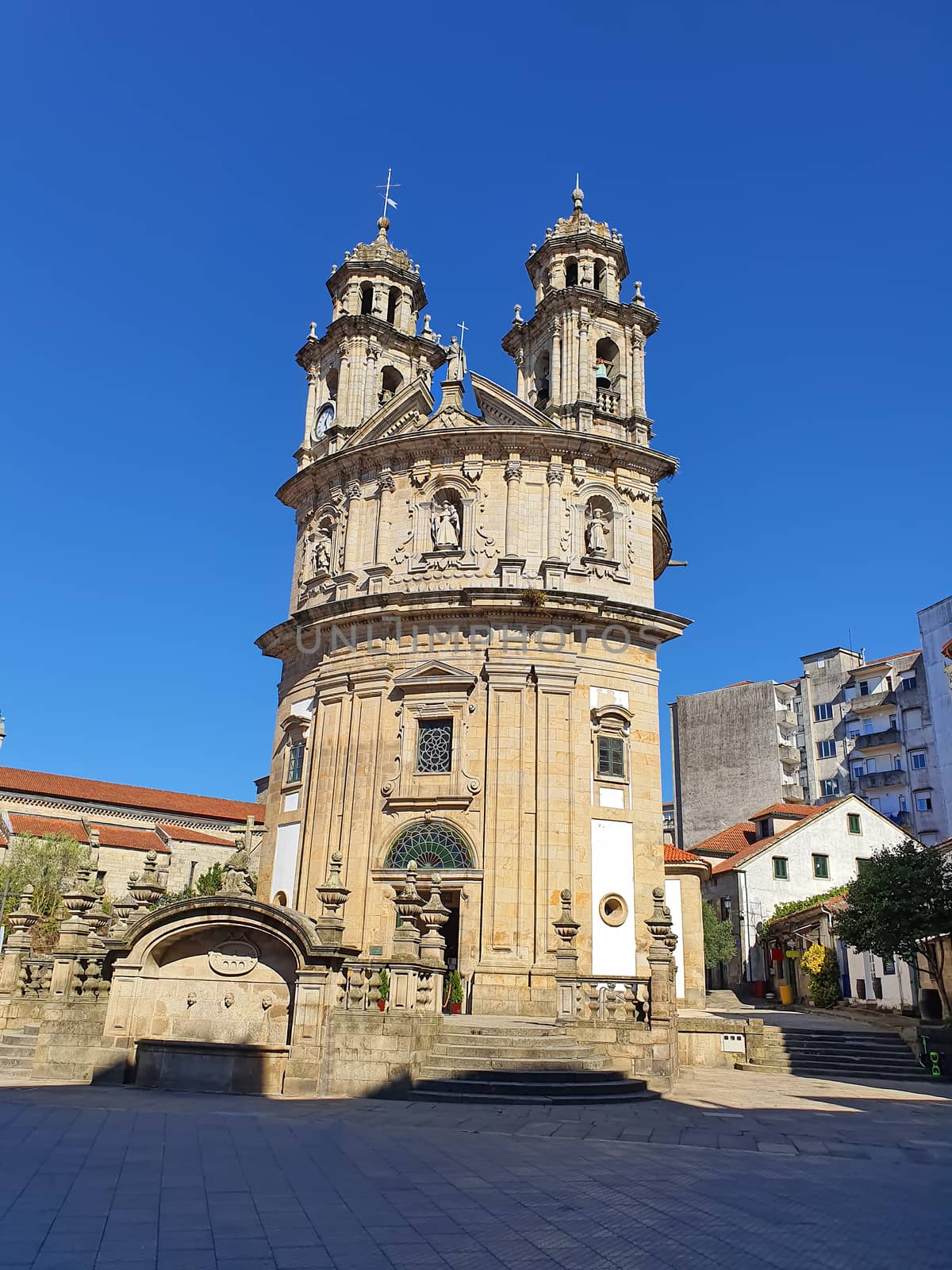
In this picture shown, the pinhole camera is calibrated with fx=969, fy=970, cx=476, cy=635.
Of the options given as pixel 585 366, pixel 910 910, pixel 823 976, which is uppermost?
pixel 585 366

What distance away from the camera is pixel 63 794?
53531 mm

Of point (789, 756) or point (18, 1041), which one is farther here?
point (789, 756)

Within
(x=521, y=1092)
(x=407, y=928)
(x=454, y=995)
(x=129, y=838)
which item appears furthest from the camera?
(x=129, y=838)

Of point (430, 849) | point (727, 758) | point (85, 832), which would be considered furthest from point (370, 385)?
point (727, 758)

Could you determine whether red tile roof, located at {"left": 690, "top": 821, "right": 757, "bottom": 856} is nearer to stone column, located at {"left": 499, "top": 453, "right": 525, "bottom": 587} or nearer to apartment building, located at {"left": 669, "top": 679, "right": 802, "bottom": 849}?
→ apartment building, located at {"left": 669, "top": 679, "right": 802, "bottom": 849}

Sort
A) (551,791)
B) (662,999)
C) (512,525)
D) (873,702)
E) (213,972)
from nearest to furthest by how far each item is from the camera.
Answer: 1. (213,972)
2. (662,999)
3. (551,791)
4. (512,525)
5. (873,702)

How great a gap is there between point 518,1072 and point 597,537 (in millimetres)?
15577

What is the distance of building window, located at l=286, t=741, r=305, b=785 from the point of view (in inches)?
1115

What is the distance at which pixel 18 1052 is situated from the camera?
19266 mm

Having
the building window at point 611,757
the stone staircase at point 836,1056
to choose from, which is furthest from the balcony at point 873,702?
the building window at point 611,757

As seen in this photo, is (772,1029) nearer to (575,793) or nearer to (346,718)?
(575,793)

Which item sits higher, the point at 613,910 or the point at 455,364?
the point at 455,364

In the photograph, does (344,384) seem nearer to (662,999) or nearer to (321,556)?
(321,556)

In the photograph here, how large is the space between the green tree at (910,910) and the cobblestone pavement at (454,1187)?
1077 cm
